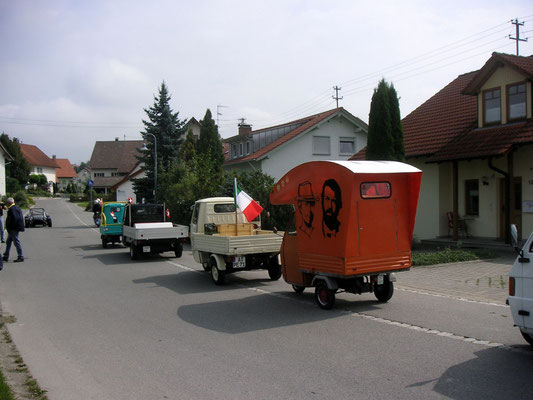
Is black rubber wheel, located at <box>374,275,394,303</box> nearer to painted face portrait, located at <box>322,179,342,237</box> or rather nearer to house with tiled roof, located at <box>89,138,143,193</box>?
painted face portrait, located at <box>322,179,342,237</box>

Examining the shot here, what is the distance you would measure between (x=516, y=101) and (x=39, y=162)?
399ft

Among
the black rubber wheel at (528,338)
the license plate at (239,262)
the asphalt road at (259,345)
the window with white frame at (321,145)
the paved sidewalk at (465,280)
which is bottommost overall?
the asphalt road at (259,345)

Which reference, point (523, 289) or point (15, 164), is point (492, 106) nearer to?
point (523, 289)

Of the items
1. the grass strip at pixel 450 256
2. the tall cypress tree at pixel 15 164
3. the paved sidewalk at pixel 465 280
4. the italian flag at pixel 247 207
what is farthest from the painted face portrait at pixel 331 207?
the tall cypress tree at pixel 15 164

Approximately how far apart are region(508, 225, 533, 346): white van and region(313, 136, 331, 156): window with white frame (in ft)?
101

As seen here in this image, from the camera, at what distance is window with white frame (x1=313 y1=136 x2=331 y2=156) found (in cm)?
3659

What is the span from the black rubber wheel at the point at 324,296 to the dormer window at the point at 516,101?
12.4 m

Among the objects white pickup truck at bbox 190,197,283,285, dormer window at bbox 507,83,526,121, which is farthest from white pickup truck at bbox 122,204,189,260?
dormer window at bbox 507,83,526,121

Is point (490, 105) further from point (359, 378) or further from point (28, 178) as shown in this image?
point (28, 178)

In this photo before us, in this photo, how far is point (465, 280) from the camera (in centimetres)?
1176

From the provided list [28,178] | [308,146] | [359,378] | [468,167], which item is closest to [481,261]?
[468,167]

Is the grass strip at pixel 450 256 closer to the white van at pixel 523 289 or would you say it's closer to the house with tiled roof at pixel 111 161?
the white van at pixel 523 289

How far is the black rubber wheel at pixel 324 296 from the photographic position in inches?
346

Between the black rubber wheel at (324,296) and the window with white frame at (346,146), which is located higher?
the window with white frame at (346,146)
